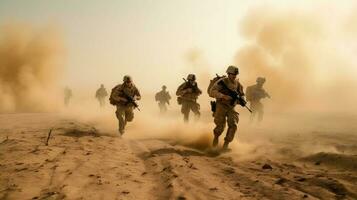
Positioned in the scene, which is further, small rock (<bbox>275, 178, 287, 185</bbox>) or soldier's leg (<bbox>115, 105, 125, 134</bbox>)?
soldier's leg (<bbox>115, 105, 125, 134</bbox>)

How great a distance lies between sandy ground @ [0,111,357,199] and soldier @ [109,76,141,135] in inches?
99.6

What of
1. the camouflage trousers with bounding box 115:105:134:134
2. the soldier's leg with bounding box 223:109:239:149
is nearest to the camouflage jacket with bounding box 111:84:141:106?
the camouflage trousers with bounding box 115:105:134:134

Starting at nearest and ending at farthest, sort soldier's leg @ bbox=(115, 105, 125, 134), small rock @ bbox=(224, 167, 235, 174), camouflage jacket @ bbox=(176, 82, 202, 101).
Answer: small rock @ bbox=(224, 167, 235, 174) < soldier's leg @ bbox=(115, 105, 125, 134) < camouflage jacket @ bbox=(176, 82, 202, 101)

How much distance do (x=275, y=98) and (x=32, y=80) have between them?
1968 centimetres

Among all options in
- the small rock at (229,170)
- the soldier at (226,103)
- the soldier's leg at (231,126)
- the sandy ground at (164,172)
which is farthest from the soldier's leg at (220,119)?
the small rock at (229,170)

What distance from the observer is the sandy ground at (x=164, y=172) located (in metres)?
5.33

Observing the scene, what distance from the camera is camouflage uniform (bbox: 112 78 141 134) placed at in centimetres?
1252

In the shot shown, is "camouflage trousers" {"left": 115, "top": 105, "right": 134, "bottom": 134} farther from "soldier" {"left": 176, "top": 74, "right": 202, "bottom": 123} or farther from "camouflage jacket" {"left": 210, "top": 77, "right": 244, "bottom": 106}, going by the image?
"camouflage jacket" {"left": 210, "top": 77, "right": 244, "bottom": 106}

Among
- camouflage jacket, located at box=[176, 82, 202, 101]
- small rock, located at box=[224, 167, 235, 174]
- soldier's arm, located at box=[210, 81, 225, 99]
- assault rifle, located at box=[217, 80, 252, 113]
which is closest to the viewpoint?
small rock, located at box=[224, 167, 235, 174]

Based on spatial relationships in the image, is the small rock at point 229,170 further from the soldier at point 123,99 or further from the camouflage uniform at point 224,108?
the soldier at point 123,99

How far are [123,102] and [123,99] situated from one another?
98 millimetres

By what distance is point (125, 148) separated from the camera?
9.46 metres

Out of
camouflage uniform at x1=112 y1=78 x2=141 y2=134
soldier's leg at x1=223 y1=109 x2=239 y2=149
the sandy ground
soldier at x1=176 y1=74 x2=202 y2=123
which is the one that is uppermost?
soldier at x1=176 y1=74 x2=202 y2=123

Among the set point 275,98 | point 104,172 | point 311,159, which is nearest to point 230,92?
point 311,159
